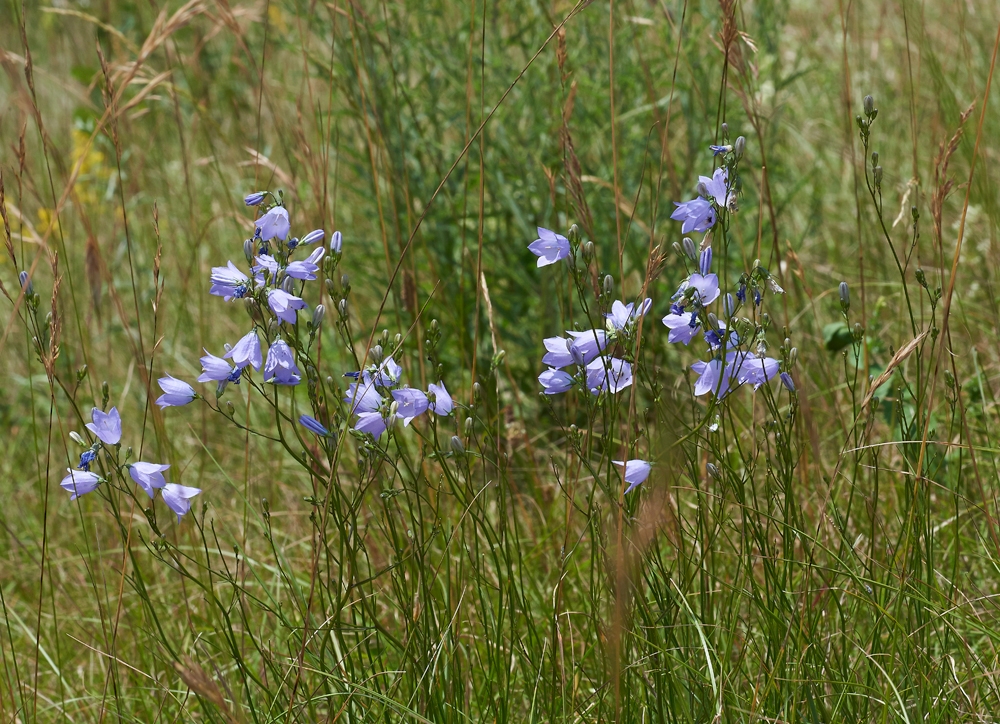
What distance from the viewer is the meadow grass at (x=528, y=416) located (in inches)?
50.9

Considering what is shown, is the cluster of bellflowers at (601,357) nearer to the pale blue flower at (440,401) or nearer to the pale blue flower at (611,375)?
the pale blue flower at (611,375)

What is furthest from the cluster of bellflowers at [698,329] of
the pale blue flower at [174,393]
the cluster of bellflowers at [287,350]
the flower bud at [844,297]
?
the pale blue flower at [174,393]

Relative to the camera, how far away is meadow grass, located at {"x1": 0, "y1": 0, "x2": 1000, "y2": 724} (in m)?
1.29

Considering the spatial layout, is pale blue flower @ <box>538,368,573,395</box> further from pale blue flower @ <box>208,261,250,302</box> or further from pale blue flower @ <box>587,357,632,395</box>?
pale blue flower @ <box>208,261,250,302</box>

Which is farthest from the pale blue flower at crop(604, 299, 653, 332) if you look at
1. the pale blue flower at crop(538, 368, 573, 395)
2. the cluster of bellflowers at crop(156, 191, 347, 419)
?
the cluster of bellflowers at crop(156, 191, 347, 419)

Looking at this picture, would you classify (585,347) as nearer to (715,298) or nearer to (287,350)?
(715,298)

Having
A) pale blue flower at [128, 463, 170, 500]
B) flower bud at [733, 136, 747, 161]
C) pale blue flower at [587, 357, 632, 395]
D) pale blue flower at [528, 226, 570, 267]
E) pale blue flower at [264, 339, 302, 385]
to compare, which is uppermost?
flower bud at [733, 136, 747, 161]

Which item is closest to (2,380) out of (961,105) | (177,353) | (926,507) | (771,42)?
(177,353)

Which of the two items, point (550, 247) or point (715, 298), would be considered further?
point (550, 247)

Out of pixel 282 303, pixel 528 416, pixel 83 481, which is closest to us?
pixel 282 303

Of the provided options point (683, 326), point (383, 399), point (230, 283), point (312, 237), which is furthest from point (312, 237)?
point (683, 326)

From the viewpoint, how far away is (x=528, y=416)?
293cm

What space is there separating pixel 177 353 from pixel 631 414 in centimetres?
263

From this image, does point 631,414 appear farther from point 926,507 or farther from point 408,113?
point 408,113
